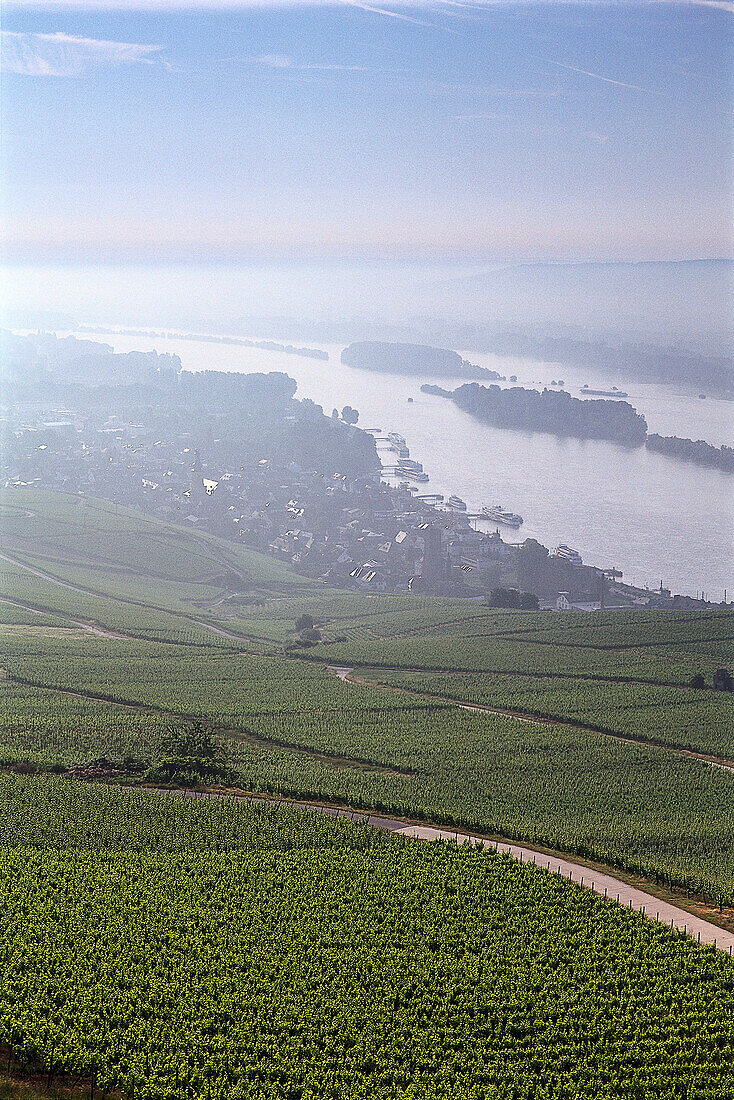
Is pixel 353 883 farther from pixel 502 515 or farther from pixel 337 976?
pixel 502 515

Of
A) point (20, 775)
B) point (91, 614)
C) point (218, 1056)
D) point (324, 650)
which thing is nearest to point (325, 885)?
point (218, 1056)

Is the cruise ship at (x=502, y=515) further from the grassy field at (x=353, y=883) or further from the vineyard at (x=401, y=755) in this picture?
the vineyard at (x=401, y=755)

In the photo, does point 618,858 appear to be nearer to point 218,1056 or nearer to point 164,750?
point 218,1056

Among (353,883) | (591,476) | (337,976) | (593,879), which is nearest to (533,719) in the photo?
(593,879)

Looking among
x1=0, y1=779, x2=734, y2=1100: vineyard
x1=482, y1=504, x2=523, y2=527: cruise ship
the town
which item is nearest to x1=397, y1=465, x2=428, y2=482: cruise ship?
the town

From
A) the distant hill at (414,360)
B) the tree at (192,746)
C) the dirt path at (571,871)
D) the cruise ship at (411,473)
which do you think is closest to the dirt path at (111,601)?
the tree at (192,746)

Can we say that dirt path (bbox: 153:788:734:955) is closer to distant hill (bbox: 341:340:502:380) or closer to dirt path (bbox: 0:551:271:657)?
dirt path (bbox: 0:551:271:657)
